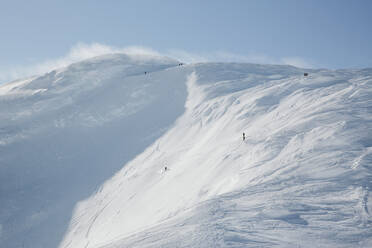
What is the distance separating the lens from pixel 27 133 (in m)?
27.8

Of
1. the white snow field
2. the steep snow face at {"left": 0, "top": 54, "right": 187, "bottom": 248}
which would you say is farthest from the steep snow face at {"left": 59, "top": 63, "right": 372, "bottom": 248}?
the steep snow face at {"left": 0, "top": 54, "right": 187, "bottom": 248}

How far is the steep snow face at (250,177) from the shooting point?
727 centimetres

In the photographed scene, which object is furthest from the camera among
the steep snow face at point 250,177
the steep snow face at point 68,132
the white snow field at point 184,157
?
the steep snow face at point 68,132

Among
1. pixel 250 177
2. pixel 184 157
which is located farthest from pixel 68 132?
pixel 250 177

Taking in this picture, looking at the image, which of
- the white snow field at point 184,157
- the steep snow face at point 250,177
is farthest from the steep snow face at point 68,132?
the steep snow face at point 250,177

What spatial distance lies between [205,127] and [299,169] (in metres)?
14.2

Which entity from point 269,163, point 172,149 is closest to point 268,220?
point 269,163

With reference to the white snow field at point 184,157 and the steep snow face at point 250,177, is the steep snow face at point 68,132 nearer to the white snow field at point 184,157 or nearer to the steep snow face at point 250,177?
the white snow field at point 184,157

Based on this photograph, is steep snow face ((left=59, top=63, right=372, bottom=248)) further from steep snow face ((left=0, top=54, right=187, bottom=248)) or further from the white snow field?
steep snow face ((left=0, top=54, right=187, bottom=248))

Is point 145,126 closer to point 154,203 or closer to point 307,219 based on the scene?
point 154,203

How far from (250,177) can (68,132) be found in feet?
68.8

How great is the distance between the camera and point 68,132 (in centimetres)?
2797

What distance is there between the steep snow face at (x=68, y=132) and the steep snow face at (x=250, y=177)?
5.77 feet

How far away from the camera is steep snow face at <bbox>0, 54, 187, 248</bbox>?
20.7 m
